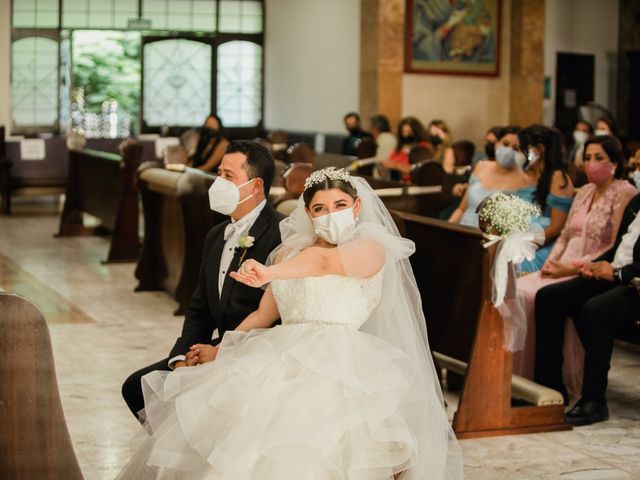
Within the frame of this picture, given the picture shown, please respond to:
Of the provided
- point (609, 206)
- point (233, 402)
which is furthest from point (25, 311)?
point (609, 206)

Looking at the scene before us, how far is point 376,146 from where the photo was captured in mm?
12875

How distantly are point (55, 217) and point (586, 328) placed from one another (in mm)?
9368

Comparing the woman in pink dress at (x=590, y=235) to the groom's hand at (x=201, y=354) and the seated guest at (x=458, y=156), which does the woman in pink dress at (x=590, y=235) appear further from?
the seated guest at (x=458, y=156)

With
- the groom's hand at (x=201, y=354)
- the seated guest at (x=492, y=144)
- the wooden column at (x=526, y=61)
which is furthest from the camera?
the wooden column at (x=526, y=61)

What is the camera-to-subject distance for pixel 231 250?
3867mm

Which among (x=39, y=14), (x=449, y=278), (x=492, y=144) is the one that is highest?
(x=39, y=14)

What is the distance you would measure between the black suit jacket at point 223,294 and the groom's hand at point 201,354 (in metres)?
0.15

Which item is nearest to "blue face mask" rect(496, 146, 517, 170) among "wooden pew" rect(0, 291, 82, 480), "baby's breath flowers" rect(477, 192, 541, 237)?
"baby's breath flowers" rect(477, 192, 541, 237)

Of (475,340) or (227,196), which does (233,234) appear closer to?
(227,196)

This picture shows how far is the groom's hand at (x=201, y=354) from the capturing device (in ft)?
11.8

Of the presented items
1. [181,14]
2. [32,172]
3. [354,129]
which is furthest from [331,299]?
[181,14]

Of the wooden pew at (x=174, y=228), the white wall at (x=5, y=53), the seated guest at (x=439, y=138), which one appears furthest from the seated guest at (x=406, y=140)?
the white wall at (x=5, y=53)

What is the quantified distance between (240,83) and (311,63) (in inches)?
87.8

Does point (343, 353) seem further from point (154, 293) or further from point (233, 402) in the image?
point (154, 293)
